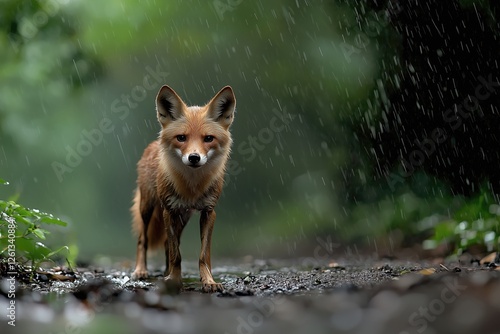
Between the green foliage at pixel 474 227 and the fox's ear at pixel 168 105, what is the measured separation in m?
3.52

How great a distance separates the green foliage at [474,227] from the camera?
6373mm

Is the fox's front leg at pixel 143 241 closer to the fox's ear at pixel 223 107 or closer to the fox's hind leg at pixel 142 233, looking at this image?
the fox's hind leg at pixel 142 233

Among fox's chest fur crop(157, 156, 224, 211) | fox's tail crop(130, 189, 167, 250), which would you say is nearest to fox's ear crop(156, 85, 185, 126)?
fox's chest fur crop(157, 156, 224, 211)

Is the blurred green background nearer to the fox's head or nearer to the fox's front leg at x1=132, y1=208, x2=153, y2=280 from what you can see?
the fox's front leg at x1=132, y1=208, x2=153, y2=280

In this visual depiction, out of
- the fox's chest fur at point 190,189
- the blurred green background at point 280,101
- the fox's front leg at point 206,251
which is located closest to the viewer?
the fox's front leg at point 206,251

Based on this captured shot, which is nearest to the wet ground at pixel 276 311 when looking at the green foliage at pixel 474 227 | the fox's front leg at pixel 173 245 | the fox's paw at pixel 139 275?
the fox's front leg at pixel 173 245

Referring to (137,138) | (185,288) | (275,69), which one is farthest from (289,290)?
(137,138)

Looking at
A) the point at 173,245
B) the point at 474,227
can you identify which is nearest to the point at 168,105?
the point at 173,245

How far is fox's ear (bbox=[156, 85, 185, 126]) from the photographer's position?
190 inches

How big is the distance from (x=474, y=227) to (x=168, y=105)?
3.89 m

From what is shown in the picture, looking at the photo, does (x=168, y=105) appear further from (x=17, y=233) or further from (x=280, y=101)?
(x=280, y=101)

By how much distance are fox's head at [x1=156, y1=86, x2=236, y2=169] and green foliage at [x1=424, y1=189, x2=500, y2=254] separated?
3.12 metres

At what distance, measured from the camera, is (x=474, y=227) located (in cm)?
679

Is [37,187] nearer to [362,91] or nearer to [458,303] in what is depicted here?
[362,91]
